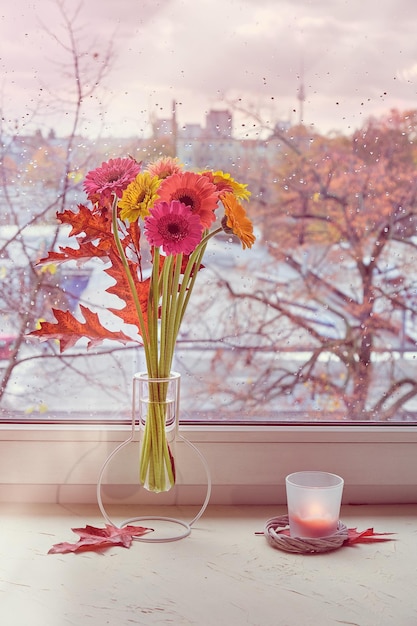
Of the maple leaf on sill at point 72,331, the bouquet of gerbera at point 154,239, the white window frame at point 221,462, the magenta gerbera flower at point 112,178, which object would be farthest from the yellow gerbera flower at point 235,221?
the white window frame at point 221,462

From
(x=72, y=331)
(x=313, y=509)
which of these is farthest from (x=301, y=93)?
(x=313, y=509)

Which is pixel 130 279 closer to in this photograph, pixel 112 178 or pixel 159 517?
pixel 112 178

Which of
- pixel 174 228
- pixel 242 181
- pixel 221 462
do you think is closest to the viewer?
pixel 174 228

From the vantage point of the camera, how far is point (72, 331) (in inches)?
49.1

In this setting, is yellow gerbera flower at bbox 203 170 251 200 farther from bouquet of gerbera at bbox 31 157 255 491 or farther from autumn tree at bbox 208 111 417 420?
autumn tree at bbox 208 111 417 420

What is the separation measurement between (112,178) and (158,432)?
0.37 m

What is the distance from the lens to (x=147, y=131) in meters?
1.43

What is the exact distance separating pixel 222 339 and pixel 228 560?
453 mm

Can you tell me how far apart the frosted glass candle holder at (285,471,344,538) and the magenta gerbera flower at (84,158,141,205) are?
0.49 meters

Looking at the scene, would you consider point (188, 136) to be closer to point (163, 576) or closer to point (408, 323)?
point (408, 323)

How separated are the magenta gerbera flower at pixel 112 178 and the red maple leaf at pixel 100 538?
0.48 meters

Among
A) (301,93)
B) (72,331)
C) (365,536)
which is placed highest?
(301,93)

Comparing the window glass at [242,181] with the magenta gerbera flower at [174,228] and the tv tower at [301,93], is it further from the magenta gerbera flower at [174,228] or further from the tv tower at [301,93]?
the magenta gerbera flower at [174,228]

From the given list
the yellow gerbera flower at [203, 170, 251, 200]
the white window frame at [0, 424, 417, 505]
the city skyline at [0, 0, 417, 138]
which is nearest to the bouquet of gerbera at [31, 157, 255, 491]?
the yellow gerbera flower at [203, 170, 251, 200]
